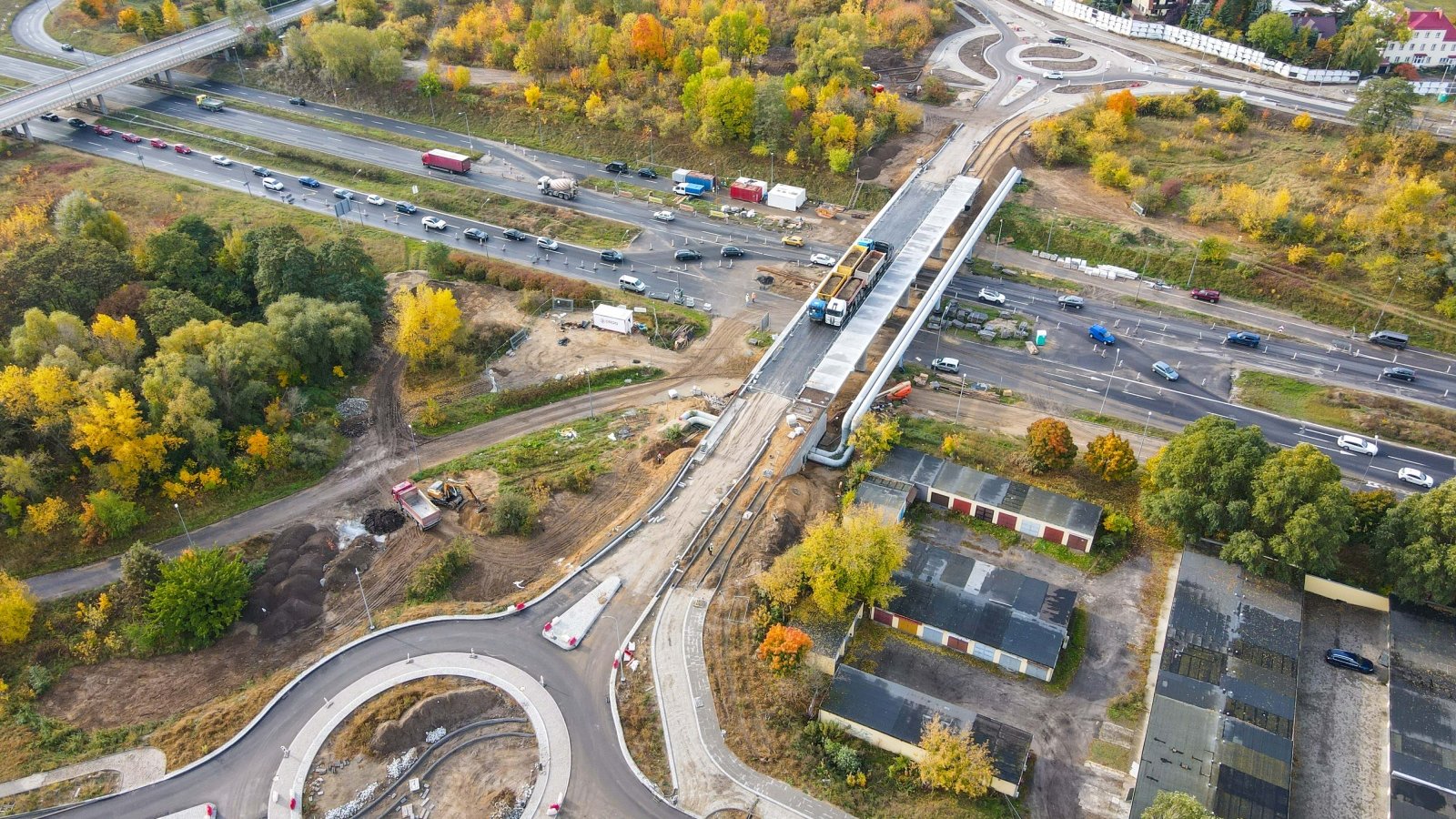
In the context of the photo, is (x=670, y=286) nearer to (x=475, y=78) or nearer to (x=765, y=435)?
(x=765, y=435)

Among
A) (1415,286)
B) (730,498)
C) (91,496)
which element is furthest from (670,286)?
(1415,286)

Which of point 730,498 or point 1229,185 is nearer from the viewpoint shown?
point 730,498

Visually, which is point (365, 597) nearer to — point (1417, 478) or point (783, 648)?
point (783, 648)

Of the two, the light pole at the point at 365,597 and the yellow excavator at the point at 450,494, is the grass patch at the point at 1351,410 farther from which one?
the light pole at the point at 365,597

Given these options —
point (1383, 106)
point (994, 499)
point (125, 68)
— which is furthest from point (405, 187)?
point (1383, 106)

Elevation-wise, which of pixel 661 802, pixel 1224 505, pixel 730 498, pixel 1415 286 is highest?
pixel 1415 286

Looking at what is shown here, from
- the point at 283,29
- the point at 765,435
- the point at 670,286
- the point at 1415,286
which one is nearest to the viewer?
the point at 765,435
